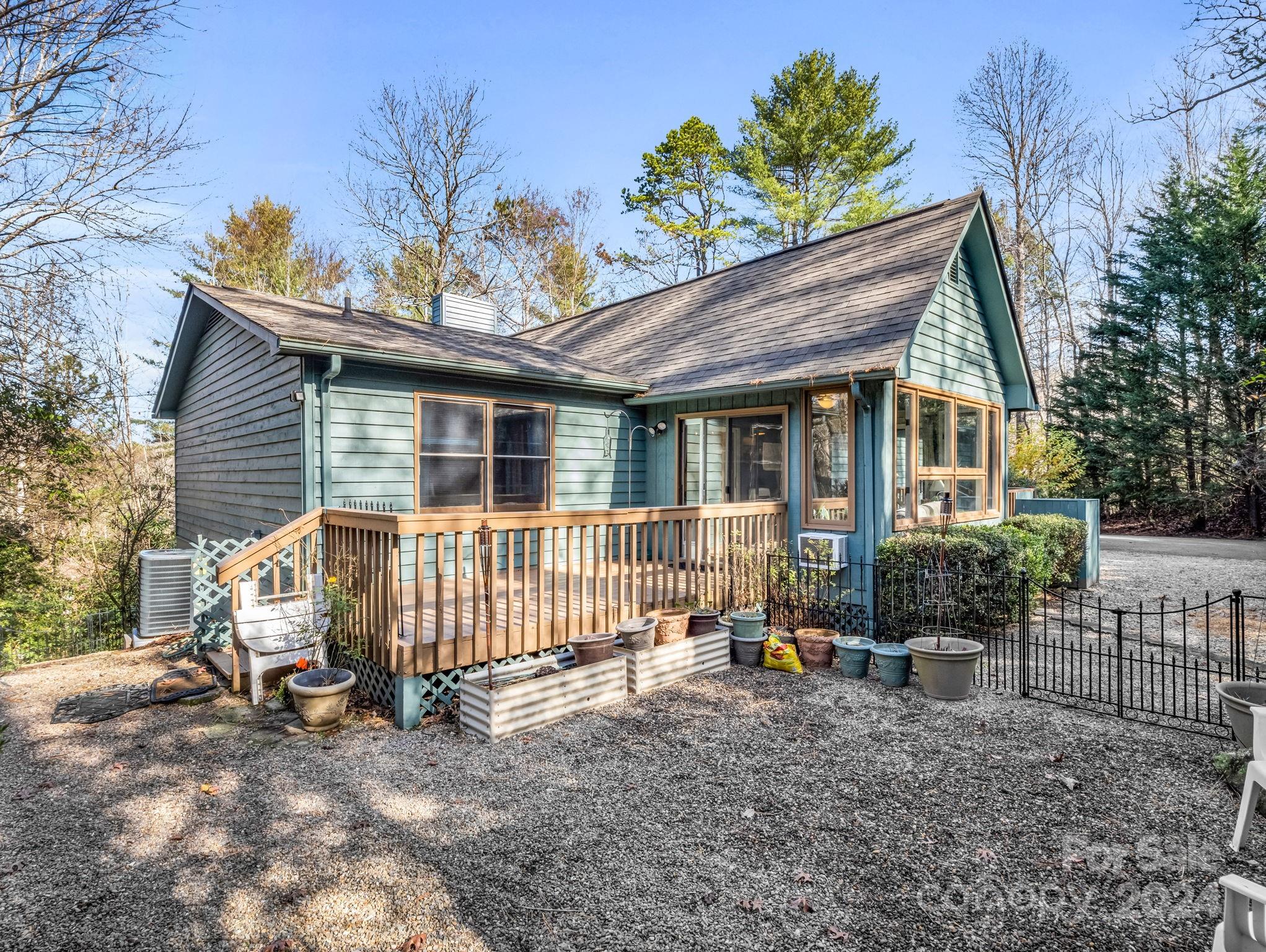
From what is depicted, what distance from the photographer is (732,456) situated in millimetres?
8797

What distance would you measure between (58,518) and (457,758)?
11413mm

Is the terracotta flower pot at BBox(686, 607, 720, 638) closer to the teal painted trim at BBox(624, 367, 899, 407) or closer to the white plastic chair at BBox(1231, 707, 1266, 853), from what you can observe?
the teal painted trim at BBox(624, 367, 899, 407)

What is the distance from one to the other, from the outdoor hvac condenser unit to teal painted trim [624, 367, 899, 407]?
637cm

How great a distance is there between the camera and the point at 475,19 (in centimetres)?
1420

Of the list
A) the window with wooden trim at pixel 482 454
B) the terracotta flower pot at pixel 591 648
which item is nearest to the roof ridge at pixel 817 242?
the window with wooden trim at pixel 482 454

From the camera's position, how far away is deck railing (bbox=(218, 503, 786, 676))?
15.7 ft

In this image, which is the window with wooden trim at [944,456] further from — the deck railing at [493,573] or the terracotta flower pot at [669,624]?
the terracotta flower pot at [669,624]

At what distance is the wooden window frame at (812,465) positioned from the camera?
7.43 m

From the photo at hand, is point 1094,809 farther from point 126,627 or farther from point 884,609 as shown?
point 126,627

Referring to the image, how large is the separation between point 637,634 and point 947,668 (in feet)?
8.49

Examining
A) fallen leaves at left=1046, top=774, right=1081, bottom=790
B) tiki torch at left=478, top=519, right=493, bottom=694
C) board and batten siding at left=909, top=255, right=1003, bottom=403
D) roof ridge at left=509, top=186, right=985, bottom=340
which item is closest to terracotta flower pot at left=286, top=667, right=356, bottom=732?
tiki torch at left=478, top=519, right=493, bottom=694

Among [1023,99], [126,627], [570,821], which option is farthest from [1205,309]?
[126,627]

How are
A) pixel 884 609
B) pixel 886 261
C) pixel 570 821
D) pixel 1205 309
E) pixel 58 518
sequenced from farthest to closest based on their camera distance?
pixel 1205 309, pixel 58 518, pixel 886 261, pixel 884 609, pixel 570 821

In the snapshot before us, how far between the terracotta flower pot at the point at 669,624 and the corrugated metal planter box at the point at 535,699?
0.77 meters
